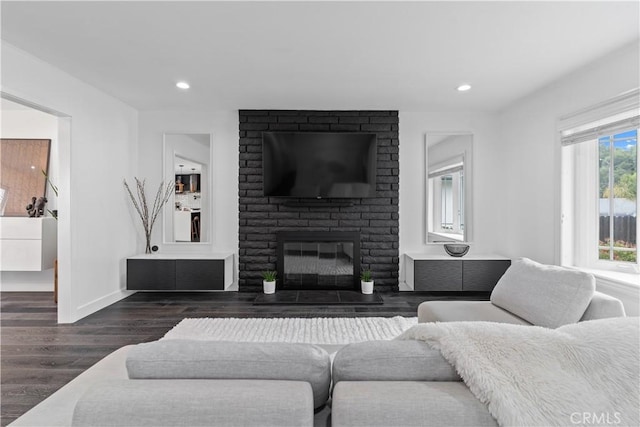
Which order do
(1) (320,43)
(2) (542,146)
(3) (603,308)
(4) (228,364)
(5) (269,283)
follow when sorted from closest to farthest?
1. (4) (228,364)
2. (3) (603,308)
3. (1) (320,43)
4. (2) (542,146)
5. (5) (269,283)

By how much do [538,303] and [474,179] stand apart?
8.83 feet

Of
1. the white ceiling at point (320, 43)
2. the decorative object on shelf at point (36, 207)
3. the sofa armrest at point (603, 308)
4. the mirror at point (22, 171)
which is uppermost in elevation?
the white ceiling at point (320, 43)

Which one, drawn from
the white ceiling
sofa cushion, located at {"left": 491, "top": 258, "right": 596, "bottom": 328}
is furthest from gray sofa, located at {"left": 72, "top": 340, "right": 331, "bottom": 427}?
the white ceiling

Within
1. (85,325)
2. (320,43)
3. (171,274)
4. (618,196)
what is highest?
(320,43)

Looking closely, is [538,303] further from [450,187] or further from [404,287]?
[450,187]

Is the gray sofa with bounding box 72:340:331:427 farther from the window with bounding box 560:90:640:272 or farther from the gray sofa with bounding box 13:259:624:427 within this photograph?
the window with bounding box 560:90:640:272

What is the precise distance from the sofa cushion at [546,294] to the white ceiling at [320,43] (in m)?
1.67

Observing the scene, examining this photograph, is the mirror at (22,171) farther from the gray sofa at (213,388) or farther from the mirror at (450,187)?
the mirror at (450,187)

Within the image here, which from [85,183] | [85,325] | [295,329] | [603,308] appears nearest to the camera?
[603,308]

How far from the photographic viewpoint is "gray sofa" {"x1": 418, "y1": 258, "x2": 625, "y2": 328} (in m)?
1.88

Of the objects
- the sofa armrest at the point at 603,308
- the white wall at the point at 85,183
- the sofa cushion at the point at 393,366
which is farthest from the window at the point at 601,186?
the white wall at the point at 85,183

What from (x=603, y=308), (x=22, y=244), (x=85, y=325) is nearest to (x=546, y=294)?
(x=603, y=308)

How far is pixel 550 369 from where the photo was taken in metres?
0.86
